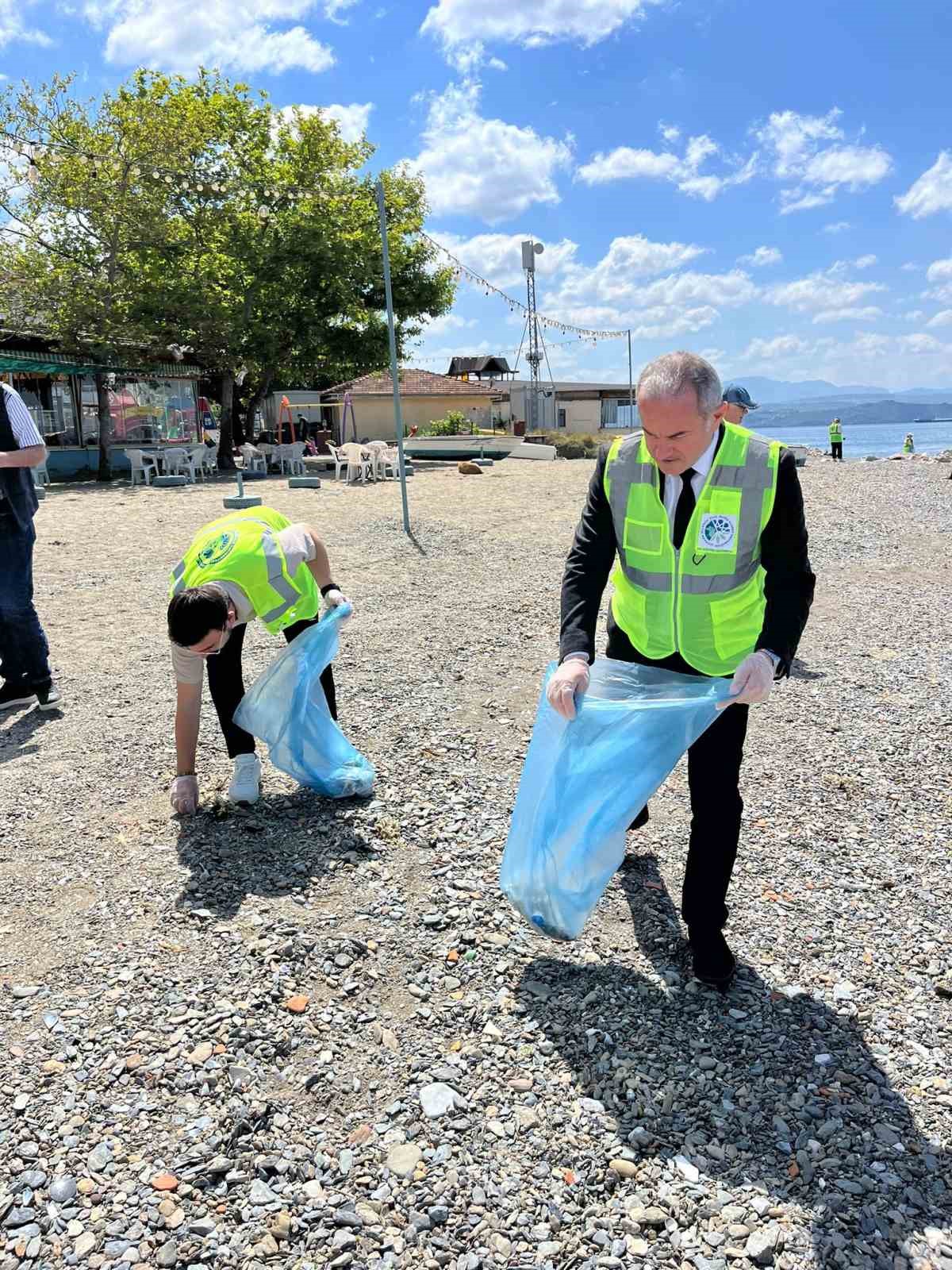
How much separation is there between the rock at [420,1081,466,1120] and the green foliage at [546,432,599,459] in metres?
30.1

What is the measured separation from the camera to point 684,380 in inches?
84.8

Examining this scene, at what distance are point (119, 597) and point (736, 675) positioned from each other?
23.4 feet

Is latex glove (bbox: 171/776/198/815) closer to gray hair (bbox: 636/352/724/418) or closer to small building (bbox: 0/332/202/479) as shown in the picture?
gray hair (bbox: 636/352/724/418)

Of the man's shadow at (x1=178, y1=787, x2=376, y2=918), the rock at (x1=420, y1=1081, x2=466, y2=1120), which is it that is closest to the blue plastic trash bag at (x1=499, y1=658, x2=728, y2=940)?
the rock at (x1=420, y1=1081, x2=466, y2=1120)

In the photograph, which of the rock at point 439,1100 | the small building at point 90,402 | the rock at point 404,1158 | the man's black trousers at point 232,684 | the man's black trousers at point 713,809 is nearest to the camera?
the rock at point 404,1158

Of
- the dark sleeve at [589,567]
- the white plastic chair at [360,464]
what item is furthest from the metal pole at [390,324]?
the white plastic chair at [360,464]

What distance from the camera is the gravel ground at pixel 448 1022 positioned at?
1918 millimetres

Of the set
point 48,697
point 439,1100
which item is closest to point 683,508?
point 439,1100

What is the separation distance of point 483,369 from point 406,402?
16.0 metres

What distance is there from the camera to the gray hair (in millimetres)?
2152

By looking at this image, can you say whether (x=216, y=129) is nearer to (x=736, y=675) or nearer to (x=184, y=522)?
(x=184, y=522)

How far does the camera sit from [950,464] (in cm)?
2709

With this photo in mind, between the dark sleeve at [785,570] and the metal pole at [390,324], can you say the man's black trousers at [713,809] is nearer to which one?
the dark sleeve at [785,570]

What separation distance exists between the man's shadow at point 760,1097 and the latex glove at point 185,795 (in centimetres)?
162
